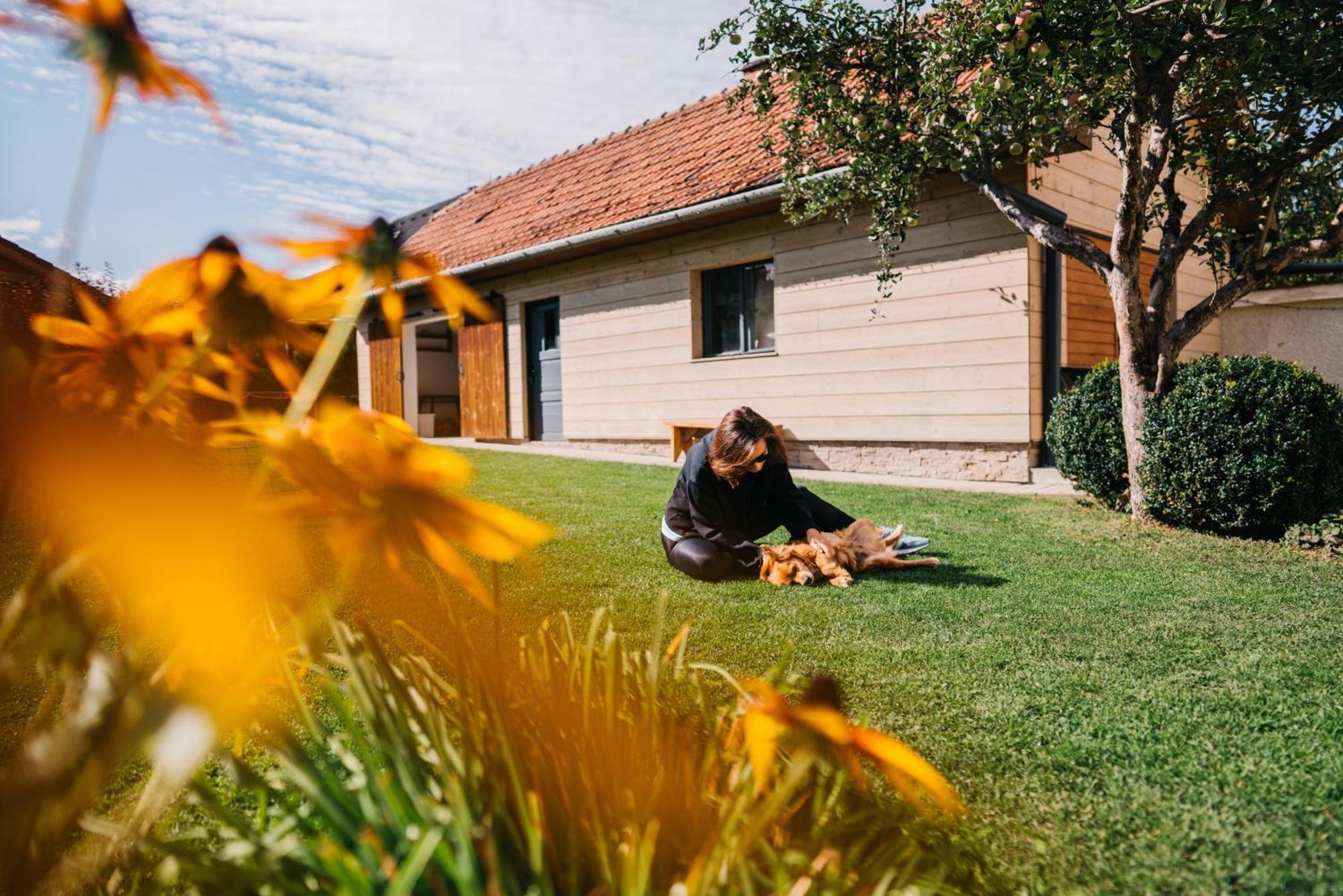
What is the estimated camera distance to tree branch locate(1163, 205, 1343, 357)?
572 centimetres

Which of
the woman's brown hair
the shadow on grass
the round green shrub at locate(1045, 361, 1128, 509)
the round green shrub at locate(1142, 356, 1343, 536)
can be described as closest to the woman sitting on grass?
the woman's brown hair

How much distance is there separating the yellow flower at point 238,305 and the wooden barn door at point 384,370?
14.9 m

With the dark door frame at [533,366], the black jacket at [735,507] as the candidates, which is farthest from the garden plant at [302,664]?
the dark door frame at [533,366]

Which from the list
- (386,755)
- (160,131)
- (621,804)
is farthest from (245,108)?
(621,804)

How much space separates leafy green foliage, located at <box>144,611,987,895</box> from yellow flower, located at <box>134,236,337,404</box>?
1.45 feet

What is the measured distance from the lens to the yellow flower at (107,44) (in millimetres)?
695

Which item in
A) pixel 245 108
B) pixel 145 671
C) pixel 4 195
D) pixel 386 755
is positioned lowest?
pixel 386 755

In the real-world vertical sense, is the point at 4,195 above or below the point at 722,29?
below

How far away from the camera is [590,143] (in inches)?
585

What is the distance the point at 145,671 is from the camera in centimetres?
90

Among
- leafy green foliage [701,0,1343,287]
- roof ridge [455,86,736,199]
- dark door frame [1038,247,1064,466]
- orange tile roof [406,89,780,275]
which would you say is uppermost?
roof ridge [455,86,736,199]

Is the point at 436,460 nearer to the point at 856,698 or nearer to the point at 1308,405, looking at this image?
the point at 856,698

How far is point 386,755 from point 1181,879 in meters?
1.60

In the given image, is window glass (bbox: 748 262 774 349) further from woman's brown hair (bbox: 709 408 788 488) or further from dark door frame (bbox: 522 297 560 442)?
woman's brown hair (bbox: 709 408 788 488)
